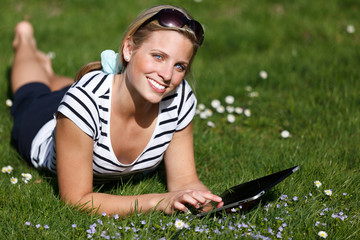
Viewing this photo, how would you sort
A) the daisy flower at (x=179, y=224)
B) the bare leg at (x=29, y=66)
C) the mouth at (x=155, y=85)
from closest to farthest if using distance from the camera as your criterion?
the daisy flower at (x=179, y=224) → the mouth at (x=155, y=85) → the bare leg at (x=29, y=66)

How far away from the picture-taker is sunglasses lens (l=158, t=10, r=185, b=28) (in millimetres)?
2732

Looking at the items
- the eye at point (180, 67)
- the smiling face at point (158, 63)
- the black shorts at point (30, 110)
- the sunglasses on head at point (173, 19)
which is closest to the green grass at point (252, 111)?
the black shorts at point (30, 110)

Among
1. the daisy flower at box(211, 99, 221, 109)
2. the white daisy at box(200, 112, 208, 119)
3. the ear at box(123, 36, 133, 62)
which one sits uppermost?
the ear at box(123, 36, 133, 62)

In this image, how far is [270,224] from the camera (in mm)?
2730

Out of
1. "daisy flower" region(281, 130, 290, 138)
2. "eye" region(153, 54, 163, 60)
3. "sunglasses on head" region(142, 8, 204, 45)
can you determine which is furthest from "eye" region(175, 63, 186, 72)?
"daisy flower" region(281, 130, 290, 138)

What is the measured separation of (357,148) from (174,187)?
1630 mm

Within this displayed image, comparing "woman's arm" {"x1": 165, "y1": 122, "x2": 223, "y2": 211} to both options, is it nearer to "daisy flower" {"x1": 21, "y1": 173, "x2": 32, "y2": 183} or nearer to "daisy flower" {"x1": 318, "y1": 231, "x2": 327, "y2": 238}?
"daisy flower" {"x1": 318, "y1": 231, "x2": 327, "y2": 238}

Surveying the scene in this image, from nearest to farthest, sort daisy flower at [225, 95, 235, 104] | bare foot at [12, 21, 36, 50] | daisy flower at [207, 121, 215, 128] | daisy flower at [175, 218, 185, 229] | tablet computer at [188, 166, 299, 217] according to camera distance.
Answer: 1. daisy flower at [175, 218, 185, 229]
2. tablet computer at [188, 166, 299, 217]
3. daisy flower at [207, 121, 215, 128]
4. daisy flower at [225, 95, 235, 104]
5. bare foot at [12, 21, 36, 50]

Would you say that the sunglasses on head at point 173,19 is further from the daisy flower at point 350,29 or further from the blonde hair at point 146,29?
the daisy flower at point 350,29

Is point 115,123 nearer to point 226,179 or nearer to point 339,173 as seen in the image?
point 226,179

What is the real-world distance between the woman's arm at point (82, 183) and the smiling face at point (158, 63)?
48 cm

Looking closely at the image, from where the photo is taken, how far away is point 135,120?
10.1 ft

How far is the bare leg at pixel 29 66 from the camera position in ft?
15.0

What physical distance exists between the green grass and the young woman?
0.46 ft
